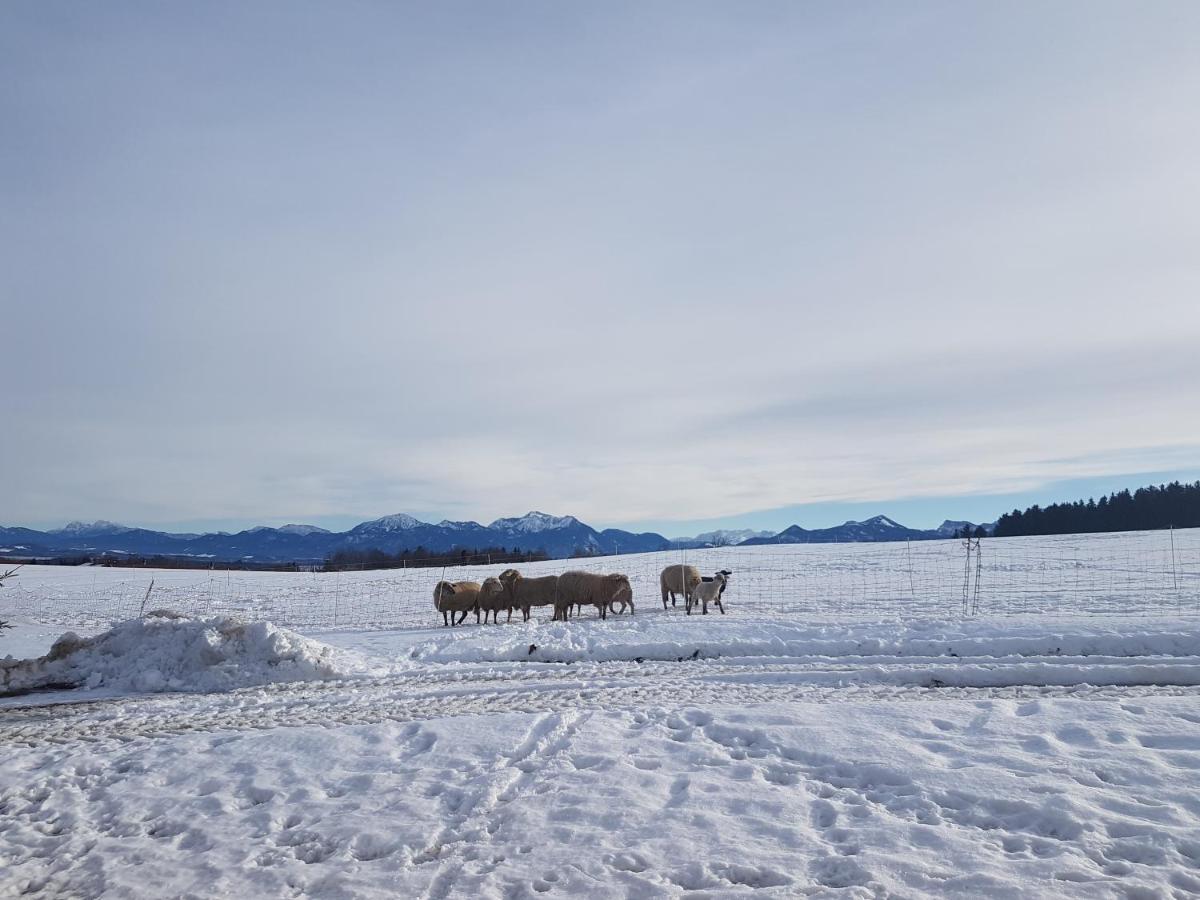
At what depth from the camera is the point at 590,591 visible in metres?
22.5

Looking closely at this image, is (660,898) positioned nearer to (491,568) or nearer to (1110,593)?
(1110,593)

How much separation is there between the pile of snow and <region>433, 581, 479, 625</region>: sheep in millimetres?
7948

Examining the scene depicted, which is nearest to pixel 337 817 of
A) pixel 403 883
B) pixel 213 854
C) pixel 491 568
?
pixel 213 854

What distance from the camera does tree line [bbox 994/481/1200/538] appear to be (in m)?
80.2

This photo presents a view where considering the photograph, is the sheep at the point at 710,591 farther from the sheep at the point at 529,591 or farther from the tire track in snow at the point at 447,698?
the tire track in snow at the point at 447,698

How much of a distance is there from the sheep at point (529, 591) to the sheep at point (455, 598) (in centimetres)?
106

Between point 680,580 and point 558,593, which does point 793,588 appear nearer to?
point 680,580

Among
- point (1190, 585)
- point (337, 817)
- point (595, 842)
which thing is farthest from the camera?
point (1190, 585)

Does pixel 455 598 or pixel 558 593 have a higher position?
pixel 558 593

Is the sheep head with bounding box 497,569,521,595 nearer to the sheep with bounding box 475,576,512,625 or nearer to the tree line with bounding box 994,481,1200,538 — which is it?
the sheep with bounding box 475,576,512,625

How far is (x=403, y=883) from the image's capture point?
5562 millimetres

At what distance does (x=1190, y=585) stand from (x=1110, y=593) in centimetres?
346

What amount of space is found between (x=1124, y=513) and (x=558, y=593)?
86308 mm

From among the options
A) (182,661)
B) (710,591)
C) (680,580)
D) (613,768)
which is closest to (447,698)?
(613,768)
